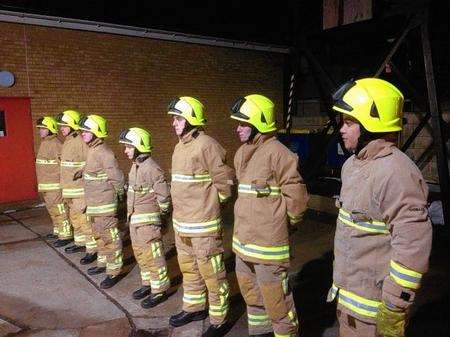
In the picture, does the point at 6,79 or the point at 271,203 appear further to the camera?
the point at 6,79

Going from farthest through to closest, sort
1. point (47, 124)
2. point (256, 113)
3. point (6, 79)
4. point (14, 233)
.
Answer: point (6, 79)
point (14, 233)
point (47, 124)
point (256, 113)

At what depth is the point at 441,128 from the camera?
198 inches

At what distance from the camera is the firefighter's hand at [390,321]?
1829mm

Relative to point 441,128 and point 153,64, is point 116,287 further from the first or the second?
point 153,64

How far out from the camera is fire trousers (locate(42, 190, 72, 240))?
6070 millimetres

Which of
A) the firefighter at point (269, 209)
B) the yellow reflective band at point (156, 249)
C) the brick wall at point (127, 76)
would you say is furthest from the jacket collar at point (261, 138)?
the brick wall at point (127, 76)

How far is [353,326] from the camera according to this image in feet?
7.09

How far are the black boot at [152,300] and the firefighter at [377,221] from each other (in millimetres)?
2339

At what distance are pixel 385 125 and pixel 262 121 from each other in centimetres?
112

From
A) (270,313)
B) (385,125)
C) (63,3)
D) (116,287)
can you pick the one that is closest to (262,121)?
(385,125)

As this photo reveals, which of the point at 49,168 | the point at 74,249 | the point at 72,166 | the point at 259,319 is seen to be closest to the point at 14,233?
the point at 49,168

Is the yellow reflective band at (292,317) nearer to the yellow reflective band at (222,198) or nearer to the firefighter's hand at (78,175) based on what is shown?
the yellow reflective band at (222,198)

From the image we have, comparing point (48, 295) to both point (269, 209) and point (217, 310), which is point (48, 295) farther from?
point (269, 209)

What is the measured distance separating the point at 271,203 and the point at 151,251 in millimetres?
1749
